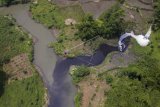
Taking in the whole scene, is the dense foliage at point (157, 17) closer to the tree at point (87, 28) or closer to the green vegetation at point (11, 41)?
the tree at point (87, 28)

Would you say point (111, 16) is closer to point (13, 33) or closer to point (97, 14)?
point (97, 14)

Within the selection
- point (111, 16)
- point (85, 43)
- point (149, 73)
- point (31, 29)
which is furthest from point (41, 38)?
point (149, 73)

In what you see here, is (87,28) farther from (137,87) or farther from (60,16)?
(137,87)

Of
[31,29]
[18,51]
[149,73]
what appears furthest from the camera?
[31,29]

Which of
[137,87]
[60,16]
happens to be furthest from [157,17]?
[60,16]

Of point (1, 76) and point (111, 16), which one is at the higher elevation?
point (111, 16)

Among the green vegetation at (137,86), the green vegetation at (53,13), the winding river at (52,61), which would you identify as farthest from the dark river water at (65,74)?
the green vegetation at (53,13)
